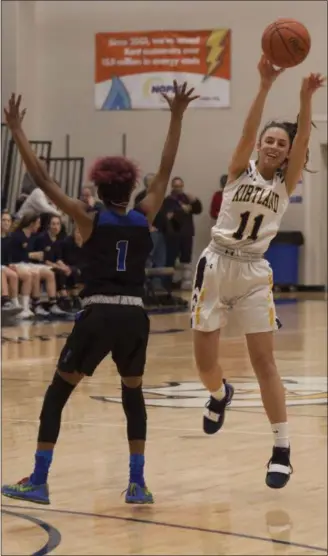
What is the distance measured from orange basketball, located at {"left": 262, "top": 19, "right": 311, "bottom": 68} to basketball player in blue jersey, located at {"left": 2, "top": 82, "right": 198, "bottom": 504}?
0.59 meters

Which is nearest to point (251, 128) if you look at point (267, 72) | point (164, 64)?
point (267, 72)

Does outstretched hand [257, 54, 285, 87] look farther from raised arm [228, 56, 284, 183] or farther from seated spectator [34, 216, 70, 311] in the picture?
seated spectator [34, 216, 70, 311]

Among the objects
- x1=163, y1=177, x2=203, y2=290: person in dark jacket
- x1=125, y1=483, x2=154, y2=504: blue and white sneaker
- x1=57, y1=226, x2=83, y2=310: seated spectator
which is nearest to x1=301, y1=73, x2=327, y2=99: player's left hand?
x1=125, y1=483, x2=154, y2=504: blue and white sneaker

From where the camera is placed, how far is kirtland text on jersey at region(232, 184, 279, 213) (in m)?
4.95

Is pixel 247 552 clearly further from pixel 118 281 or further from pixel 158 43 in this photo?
pixel 158 43

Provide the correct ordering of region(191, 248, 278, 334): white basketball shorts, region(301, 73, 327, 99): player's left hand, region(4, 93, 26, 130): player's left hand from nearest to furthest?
1. region(4, 93, 26, 130): player's left hand
2. region(301, 73, 327, 99): player's left hand
3. region(191, 248, 278, 334): white basketball shorts

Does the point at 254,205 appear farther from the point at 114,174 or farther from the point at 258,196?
the point at 114,174

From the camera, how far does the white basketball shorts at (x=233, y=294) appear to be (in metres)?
5.32

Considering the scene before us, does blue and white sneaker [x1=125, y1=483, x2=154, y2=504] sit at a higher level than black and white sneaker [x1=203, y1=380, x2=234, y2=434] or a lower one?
lower

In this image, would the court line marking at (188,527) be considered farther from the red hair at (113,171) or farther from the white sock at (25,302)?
the white sock at (25,302)

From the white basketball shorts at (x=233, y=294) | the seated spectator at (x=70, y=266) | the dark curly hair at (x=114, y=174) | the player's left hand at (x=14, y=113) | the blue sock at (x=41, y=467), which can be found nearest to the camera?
the player's left hand at (x=14, y=113)

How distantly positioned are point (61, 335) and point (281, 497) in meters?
9.21

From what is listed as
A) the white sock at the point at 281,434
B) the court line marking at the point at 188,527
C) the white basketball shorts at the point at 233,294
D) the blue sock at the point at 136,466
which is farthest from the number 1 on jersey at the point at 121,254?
the court line marking at the point at 188,527

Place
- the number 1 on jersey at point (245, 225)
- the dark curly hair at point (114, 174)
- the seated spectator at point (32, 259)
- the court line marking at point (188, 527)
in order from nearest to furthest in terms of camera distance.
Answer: the dark curly hair at point (114, 174) < the number 1 on jersey at point (245, 225) < the court line marking at point (188, 527) < the seated spectator at point (32, 259)
